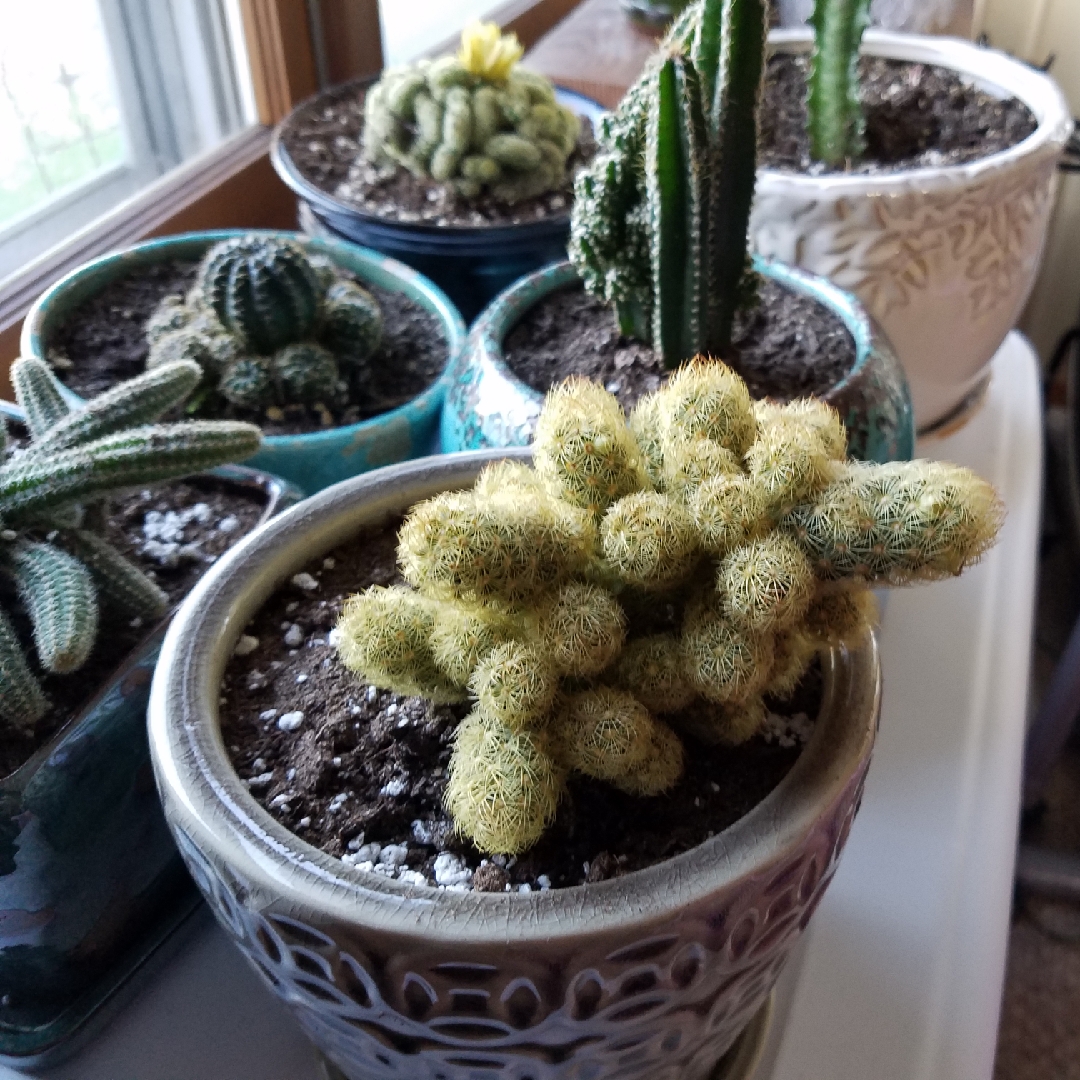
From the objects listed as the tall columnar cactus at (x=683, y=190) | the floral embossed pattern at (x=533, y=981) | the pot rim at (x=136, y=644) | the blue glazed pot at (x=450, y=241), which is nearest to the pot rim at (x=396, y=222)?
the blue glazed pot at (x=450, y=241)

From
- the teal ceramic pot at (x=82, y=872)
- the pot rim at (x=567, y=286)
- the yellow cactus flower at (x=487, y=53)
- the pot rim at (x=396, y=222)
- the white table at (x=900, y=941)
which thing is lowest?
the white table at (x=900, y=941)

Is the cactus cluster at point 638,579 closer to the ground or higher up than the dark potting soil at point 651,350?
higher up

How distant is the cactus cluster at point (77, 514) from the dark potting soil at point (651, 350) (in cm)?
22

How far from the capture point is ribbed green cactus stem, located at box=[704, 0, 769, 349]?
0.55 meters

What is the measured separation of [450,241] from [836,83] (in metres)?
0.34

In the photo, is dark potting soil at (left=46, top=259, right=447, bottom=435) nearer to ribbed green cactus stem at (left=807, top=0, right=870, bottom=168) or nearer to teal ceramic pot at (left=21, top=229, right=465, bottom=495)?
teal ceramic pot at (left=21, top=229, right=465, bottom=495)

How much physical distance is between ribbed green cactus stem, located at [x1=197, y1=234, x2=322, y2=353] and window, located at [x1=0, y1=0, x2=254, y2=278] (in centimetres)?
20

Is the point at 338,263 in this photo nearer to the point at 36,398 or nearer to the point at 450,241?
the point at 450,241

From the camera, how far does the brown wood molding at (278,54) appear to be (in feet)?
3.22

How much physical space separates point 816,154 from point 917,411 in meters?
0.24

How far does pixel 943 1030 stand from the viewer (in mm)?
576

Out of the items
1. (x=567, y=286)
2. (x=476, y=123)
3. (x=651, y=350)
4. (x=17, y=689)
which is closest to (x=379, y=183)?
(x=476, y=123)

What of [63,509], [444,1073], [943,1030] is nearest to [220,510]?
[63,509]

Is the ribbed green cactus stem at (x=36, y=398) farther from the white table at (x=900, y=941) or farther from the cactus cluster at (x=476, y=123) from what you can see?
the cactus cluster at (x=476, y=123)
